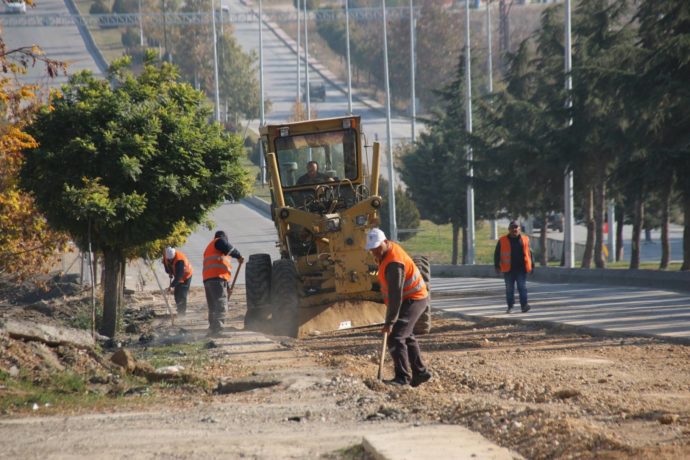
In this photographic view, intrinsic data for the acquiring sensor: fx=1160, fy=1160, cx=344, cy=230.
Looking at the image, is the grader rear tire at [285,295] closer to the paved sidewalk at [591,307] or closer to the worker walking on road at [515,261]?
the paved sidewalk at [591,307]

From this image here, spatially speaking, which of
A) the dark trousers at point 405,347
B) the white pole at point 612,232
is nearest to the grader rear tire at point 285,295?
the dark trousers at point 405,347

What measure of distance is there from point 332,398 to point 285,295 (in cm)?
687

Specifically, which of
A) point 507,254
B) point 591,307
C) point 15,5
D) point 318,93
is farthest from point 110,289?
point 318,93

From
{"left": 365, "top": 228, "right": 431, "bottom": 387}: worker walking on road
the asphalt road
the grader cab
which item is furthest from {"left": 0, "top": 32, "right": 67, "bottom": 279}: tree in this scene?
the asphalt road

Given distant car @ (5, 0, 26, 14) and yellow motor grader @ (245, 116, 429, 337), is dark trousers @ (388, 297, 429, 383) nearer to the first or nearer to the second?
yellow motor grader @ (245, 116, 429, 337)

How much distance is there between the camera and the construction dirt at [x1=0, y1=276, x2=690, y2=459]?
8727 millimetres

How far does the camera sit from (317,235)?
1845cm

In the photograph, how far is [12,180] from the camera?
2067 centimetres

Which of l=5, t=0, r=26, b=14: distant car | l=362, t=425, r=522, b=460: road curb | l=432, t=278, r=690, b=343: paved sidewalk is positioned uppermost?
l=5, t=0, r=26, b=14: distant car

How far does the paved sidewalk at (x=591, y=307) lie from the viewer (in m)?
18.0

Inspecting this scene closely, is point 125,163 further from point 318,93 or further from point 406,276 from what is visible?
point 318,93

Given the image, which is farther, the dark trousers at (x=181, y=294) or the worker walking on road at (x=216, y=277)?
the dark trousers at (x=181, y=294)

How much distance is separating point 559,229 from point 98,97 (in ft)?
198

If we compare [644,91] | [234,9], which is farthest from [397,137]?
[644,91]
